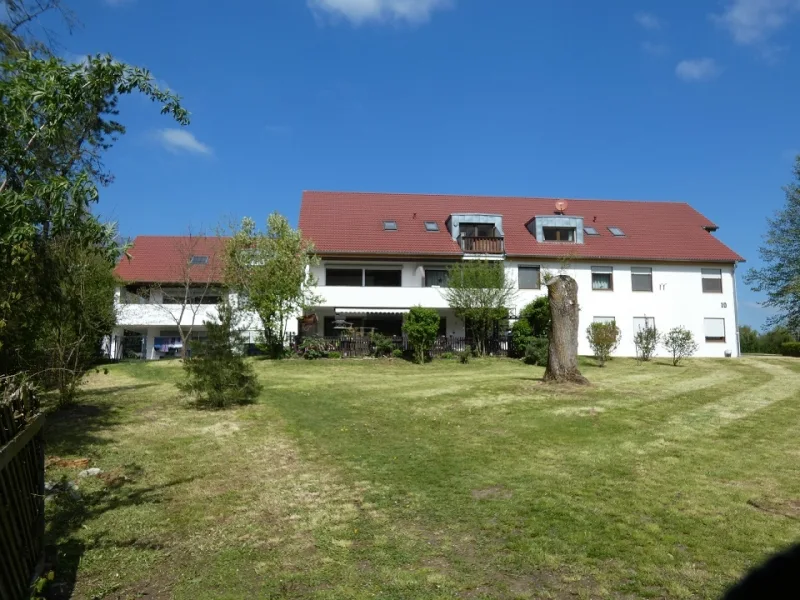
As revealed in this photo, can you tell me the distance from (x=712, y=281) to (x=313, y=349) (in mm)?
24665

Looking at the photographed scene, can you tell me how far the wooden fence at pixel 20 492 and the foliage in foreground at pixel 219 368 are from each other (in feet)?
27.4

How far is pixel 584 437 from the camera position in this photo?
10039mm

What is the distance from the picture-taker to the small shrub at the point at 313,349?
27.7 metres

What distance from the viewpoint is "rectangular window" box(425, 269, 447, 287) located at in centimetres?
3475

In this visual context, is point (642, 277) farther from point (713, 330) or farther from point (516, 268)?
point (516, 268)

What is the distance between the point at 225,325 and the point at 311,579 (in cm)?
980

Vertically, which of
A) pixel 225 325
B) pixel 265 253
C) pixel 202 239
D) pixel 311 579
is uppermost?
pixel 202 239

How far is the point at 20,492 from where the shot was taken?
423 cm

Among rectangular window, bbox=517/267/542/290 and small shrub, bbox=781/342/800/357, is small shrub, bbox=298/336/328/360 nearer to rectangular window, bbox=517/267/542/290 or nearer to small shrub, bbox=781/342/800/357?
rectangular window, bbox=517/267/542/290

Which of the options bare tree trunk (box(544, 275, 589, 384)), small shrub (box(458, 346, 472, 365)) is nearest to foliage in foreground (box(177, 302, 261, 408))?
bare tree trunk (box(544, 275, 589, 384))

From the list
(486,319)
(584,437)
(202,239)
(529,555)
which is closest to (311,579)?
(529,555)

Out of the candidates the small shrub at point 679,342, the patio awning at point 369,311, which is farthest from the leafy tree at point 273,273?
the small shrub at point 679,342

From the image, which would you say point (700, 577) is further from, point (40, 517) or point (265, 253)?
point (265, 253)

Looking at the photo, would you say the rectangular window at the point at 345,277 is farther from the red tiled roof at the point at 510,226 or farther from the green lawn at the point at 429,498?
the green lawn at the point at 429,498
